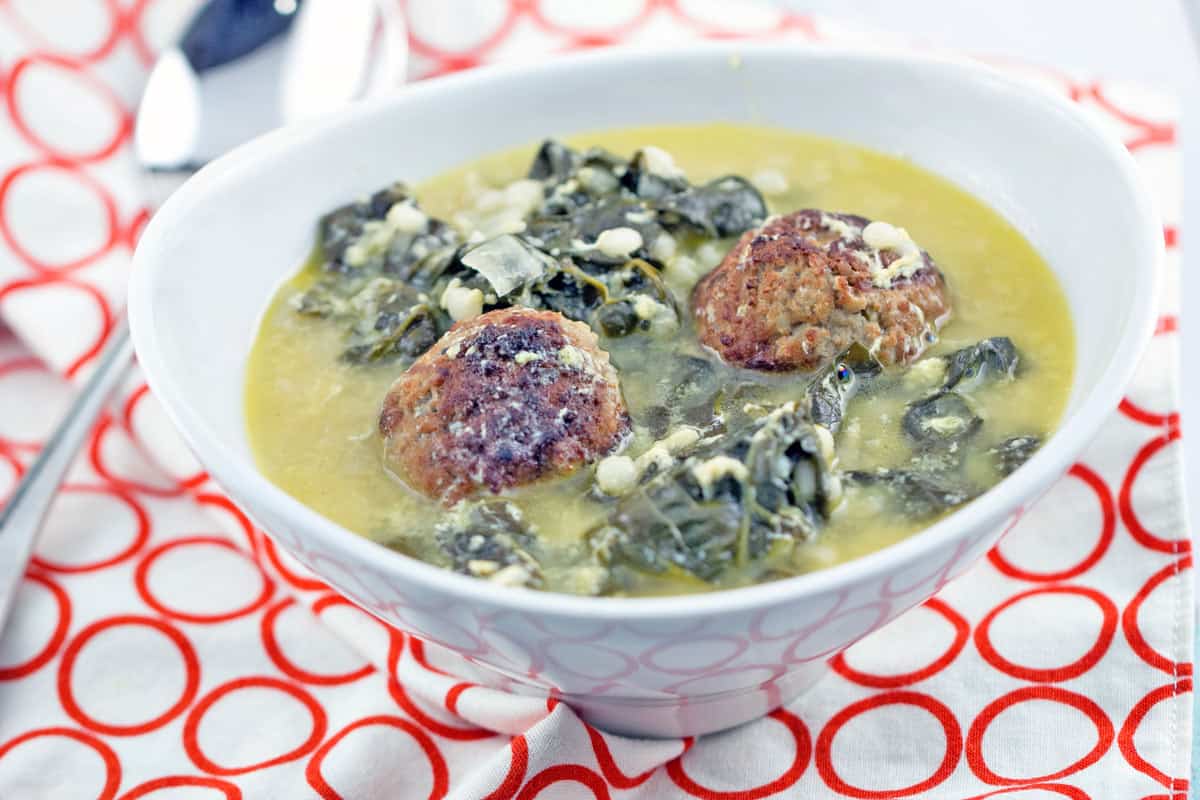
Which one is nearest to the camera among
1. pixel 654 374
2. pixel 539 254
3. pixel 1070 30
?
pixel 654 374

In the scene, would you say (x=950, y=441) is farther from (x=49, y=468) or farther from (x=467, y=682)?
(x=49, y=468)

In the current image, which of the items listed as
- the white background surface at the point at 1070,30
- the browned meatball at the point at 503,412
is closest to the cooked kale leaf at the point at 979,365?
→ the browned meatball at the point at 503,412

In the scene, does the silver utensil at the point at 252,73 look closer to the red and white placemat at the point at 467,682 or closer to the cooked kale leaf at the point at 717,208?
the red and white placemat at the point at 467,682

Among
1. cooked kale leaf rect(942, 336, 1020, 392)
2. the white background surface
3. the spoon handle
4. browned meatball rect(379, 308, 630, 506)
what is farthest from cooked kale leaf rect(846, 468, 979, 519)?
the white background surface

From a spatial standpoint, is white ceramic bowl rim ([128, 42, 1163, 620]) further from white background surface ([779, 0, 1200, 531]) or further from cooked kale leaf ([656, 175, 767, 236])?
white background surface ([779, 0, 1200, 531])

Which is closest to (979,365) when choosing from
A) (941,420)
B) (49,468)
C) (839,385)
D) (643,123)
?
(941,420)

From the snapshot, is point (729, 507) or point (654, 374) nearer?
point (729, 507)
